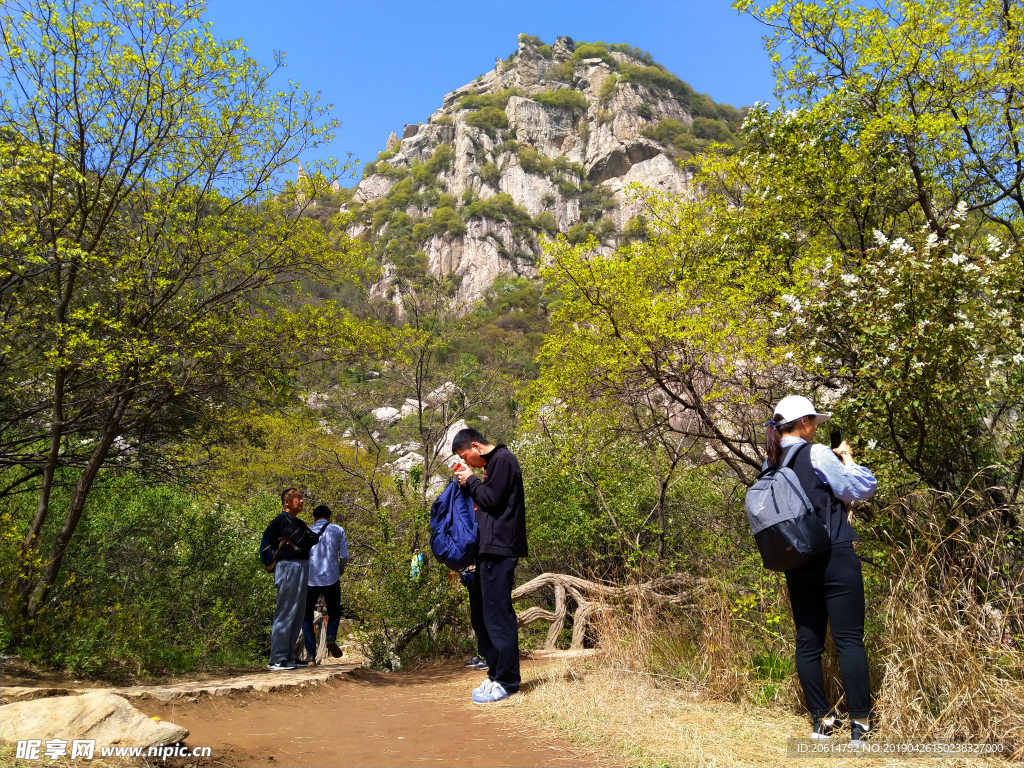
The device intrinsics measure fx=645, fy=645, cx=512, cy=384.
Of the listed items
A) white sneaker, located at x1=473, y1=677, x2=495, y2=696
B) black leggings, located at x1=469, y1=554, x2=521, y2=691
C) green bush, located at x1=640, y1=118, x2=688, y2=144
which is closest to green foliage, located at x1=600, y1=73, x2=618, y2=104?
green bush, located at x1=640, y1=118, x2=688, y2=144

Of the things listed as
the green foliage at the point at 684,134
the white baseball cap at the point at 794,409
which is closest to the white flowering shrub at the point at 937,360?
the white baseball cap at the point at 794,409

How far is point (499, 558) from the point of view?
14.2 ft

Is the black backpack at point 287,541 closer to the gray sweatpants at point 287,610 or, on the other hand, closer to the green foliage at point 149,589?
the gray sweatpants at point 287,610

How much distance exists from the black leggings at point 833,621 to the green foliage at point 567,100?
107 meters

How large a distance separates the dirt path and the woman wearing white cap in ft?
3.68

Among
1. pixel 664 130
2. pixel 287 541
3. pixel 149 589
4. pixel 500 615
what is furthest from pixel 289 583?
pixel 664 130

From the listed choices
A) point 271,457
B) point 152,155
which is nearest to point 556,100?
point 271,457

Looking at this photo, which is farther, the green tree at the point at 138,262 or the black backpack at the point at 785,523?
the green tree at the point at 138,262

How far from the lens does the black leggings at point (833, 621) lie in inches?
115

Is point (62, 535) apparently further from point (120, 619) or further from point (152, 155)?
point (152, 155)

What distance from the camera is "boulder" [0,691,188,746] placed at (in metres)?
2.63

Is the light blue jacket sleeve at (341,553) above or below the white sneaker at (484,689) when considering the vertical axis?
above

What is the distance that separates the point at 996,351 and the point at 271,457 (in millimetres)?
13911

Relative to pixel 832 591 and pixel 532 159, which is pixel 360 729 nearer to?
pixel 832 591
